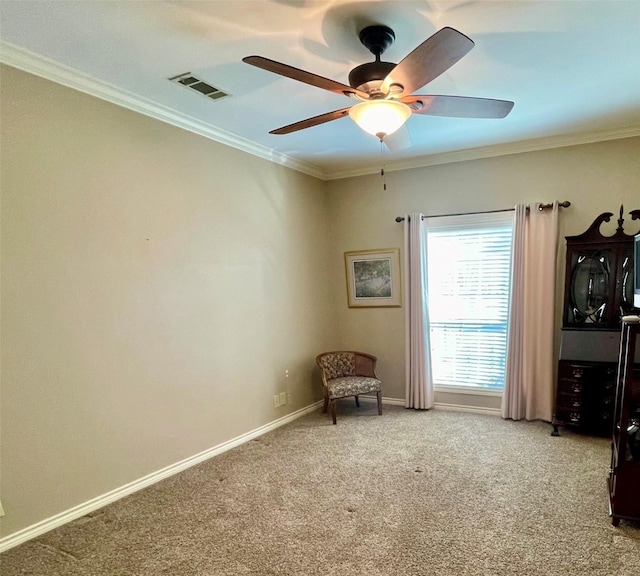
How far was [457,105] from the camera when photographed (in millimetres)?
2223

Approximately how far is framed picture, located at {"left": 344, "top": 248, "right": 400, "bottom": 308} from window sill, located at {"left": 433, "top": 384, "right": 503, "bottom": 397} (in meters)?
1.02

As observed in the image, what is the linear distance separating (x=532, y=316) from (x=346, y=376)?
76.5 inches

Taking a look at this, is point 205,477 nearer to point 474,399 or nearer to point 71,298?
point 71,298

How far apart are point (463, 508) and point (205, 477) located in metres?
1.78

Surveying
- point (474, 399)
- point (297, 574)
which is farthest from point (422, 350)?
point (297, 574)

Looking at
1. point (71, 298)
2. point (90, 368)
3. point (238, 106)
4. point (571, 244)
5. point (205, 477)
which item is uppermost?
point (238, 106)

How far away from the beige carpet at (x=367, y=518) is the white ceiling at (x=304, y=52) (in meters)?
2.64

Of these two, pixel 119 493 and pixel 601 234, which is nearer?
pixel 119 493

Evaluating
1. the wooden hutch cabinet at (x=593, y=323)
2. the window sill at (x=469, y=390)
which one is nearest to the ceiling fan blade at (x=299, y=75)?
the wooden hutch cabinet at (x=593, y=323)

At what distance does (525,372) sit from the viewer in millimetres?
4121

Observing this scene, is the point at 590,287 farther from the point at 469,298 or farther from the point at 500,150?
the point at 500,150

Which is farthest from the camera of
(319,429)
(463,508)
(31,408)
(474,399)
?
(474,399)

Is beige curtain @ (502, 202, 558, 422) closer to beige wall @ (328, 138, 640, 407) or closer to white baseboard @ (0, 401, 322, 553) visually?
beige wall @ (328, 138, 640, 407)

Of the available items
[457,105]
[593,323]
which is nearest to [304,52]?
[457,105]
